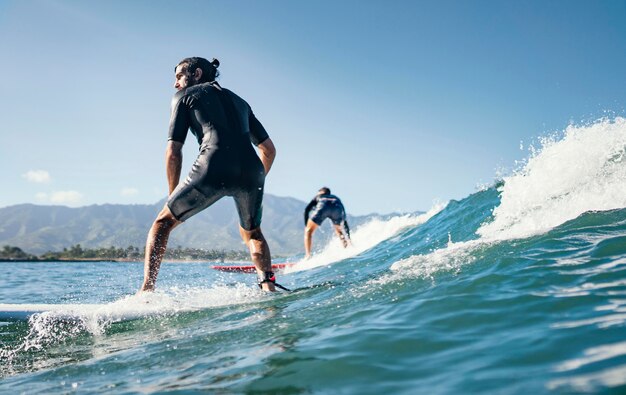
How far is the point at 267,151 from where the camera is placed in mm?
5523

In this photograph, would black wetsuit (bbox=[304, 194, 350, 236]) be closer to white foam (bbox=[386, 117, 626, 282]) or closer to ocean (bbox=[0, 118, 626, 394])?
white foam (bbox=[386, 117, 626, 282])

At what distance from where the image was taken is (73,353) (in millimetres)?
3205

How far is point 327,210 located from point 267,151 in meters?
9.64

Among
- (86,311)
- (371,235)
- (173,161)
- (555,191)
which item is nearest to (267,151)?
(173,161)

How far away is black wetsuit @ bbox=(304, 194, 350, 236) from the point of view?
15.1m

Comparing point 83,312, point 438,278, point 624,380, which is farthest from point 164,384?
point 438,278

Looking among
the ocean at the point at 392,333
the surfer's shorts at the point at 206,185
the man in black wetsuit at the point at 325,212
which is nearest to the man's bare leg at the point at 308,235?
the man in black wetsuit at the point at 325,212

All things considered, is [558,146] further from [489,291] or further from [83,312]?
[83,312]

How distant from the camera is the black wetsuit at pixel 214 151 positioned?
448 centimetres

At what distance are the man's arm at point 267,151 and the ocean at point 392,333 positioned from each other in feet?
5.54

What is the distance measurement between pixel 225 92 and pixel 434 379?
154 inches

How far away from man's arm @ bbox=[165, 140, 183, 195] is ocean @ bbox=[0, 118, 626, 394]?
125cm

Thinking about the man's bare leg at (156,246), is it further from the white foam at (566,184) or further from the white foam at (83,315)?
the white foam at (566,184)

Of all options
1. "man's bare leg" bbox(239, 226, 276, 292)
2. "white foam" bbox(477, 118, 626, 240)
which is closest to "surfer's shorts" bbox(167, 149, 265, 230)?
"man's bare leg" bbox(239, 226, 276, 292)
